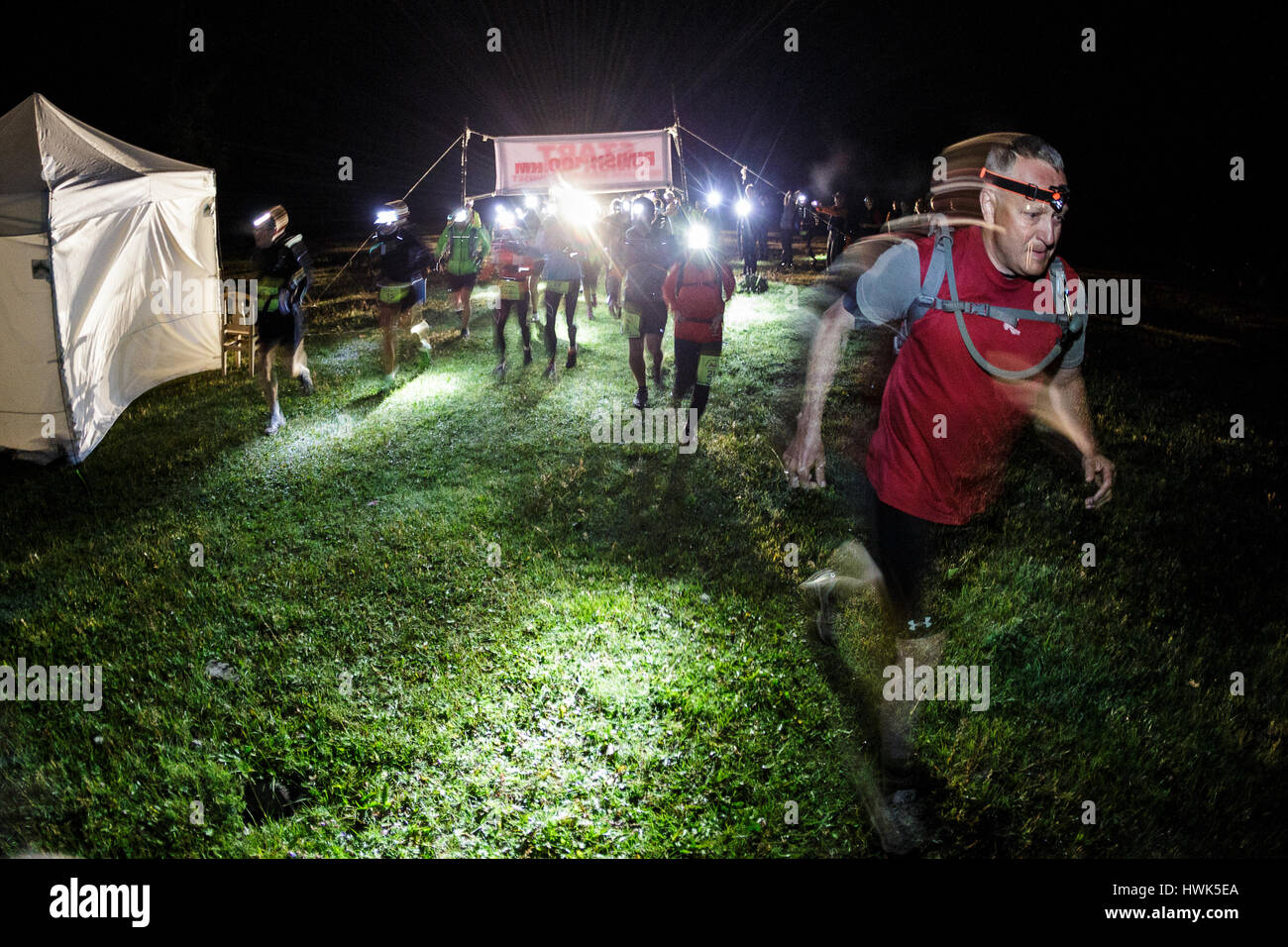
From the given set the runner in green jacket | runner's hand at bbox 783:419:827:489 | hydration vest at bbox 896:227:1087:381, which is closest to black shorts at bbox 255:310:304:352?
the runner in green jacket

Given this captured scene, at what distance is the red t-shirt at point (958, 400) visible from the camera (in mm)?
2672

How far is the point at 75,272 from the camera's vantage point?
24.7 feet

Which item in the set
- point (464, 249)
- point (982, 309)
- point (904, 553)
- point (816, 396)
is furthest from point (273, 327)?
point (982, 309)

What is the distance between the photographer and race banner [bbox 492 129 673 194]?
13.6 metres

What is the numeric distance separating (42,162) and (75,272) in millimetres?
1145

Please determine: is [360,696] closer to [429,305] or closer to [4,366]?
[4,366]

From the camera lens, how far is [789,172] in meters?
52.6

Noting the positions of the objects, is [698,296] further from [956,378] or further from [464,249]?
[464,249]

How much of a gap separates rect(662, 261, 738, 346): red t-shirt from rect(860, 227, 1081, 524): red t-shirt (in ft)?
14.3

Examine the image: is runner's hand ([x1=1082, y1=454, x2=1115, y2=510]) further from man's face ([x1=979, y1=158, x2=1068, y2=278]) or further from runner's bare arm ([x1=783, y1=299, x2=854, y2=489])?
runner's bare arm ([x1=783, y1=299, x2=854, y2=489])

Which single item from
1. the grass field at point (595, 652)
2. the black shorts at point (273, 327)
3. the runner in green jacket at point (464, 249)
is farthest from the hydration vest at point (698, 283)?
the runner in green jacket at point (464, 249)

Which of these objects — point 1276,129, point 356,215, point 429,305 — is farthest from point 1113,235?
point 356,215

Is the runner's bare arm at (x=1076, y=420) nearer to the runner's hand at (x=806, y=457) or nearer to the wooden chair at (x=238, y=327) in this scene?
the runner's hand at (x=806, y=457)

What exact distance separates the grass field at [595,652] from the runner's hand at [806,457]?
1.55 m
